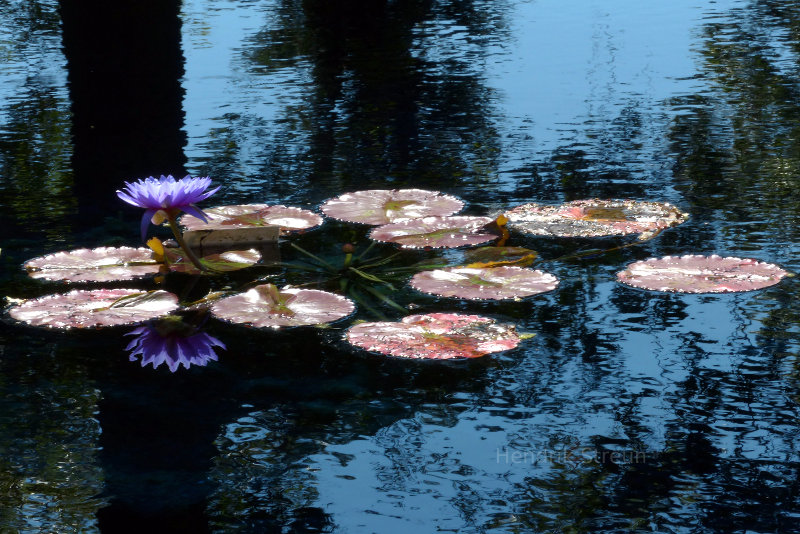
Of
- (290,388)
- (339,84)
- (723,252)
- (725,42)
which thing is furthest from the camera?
(725,42)

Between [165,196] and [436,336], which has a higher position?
[165,196]

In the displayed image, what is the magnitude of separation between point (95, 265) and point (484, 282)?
110 cm

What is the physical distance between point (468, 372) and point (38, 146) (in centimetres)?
292

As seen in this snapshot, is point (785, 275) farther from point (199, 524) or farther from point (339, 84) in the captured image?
point (339, 84)

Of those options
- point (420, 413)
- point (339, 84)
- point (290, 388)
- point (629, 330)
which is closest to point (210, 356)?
point (290, 388)

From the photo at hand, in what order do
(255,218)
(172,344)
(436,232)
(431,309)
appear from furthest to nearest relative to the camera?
(255,218) → (436,232) → (431,309) → (172,344)

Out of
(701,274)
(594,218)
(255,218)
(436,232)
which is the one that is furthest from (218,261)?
(701,274)

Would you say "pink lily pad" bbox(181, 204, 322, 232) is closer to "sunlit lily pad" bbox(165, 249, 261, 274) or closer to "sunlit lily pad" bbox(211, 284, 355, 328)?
"sunlit lily pad" bbox(165, 249, 261, 274)

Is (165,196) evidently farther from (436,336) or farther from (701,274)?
(701,274)

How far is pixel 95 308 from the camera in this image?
2.50 meters

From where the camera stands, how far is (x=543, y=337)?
89.4 inches

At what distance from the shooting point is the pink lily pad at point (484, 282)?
2.52m

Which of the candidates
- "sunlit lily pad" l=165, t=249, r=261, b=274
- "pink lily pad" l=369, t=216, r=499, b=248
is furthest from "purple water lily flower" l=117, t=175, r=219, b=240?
"pink lily pad" l=369, t=216, r=499, b=248

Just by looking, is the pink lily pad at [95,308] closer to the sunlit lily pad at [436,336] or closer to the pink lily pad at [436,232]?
the sunlit lily pad at [436,336]
